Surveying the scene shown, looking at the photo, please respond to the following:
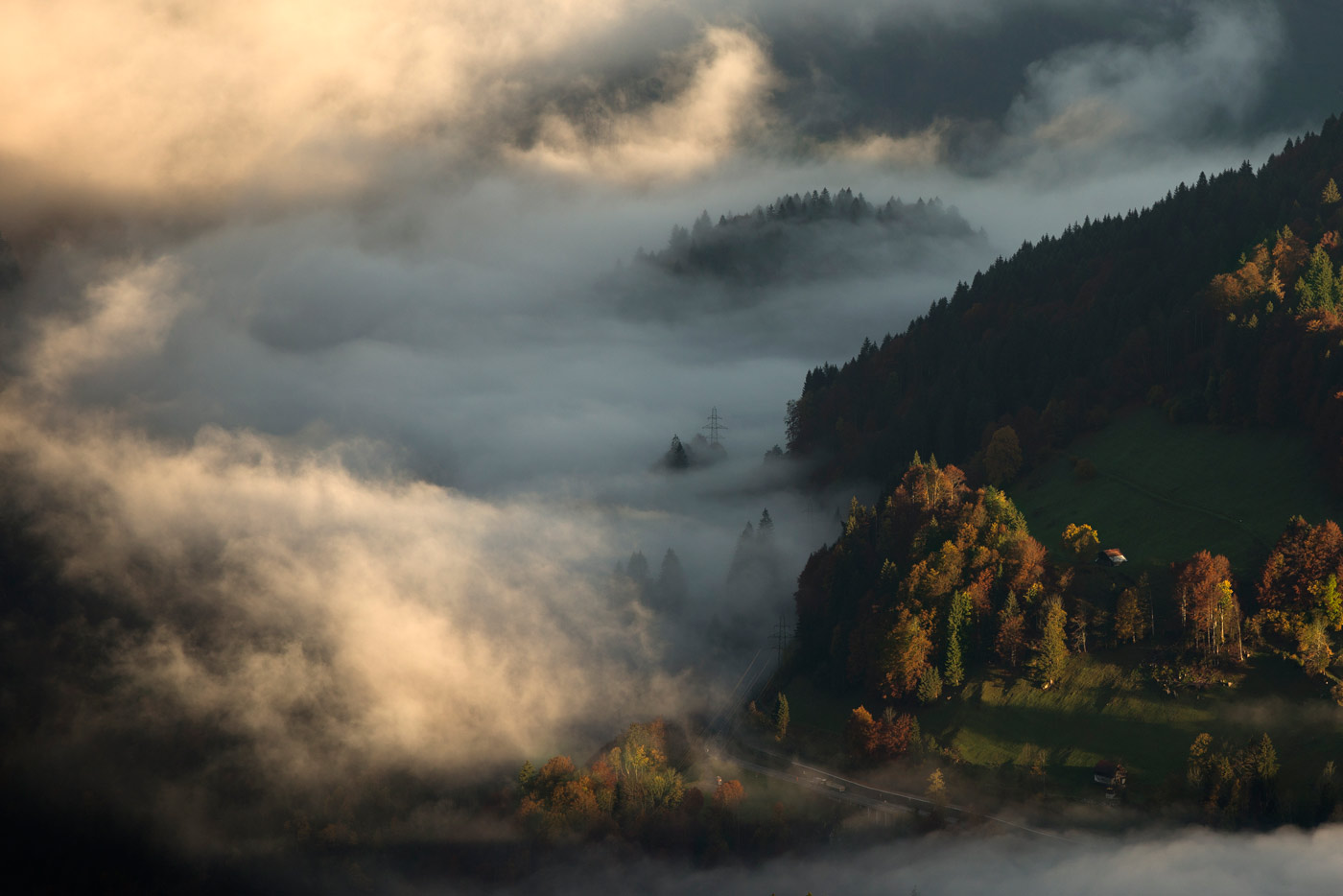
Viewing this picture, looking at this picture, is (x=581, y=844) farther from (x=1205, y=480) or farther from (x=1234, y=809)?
(x=1205, y=480)

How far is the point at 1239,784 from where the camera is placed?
5295 inches

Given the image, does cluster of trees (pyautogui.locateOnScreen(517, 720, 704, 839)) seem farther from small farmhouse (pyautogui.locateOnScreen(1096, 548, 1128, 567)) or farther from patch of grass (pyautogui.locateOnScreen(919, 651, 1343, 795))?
small farmhouse (pyautogui.locateOnScreen(1096, 548, 1128, 567))

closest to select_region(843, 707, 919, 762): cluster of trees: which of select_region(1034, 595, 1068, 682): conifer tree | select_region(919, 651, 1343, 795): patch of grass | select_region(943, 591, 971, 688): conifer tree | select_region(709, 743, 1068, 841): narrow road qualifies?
select_region(919, 651, 1343, 795): patch of grass

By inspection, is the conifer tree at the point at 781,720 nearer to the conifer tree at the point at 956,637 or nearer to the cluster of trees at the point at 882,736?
the cluster of trees at the point at 882,736

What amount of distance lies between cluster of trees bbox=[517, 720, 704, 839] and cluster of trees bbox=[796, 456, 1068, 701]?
2681cm

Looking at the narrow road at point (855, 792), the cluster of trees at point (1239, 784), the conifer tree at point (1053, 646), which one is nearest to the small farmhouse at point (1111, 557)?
the conifer tree at point (1053, 646)

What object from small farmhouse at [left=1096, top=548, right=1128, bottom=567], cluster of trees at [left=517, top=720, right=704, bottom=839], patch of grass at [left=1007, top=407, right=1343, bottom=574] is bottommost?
cluster of trees at [left=517, top=720, right=704, bottom=839]

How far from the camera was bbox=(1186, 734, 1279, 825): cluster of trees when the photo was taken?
133875 mm

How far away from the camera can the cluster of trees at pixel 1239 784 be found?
439ft

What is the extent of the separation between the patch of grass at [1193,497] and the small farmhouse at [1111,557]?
1.86 m

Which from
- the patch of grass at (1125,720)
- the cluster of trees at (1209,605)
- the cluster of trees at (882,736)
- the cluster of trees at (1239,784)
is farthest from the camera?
the cluster of trees at (882,736)

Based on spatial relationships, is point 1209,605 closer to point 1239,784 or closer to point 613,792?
point 1239,784

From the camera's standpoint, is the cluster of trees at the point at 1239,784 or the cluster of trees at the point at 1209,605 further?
the cluster of trees at the point at 1209,605

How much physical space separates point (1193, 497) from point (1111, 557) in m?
19.4
